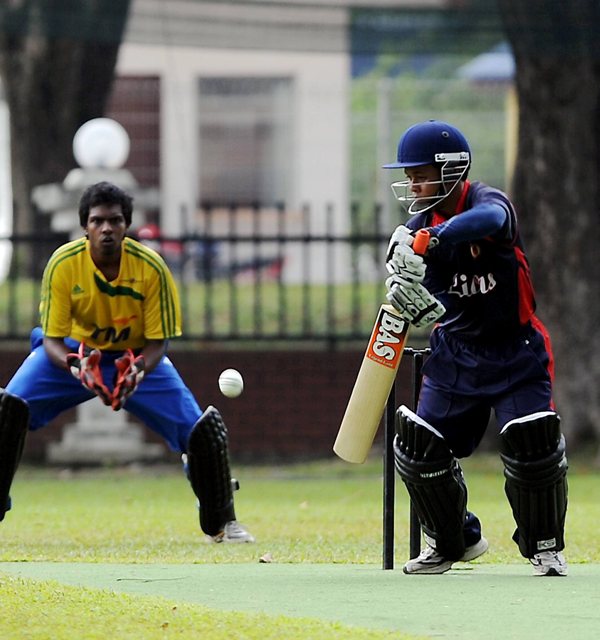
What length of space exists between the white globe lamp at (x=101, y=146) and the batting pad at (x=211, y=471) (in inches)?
252

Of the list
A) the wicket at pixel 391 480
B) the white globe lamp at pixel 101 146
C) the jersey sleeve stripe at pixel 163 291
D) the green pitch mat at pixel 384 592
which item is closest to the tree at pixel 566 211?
the white globe lamp at pixel 101 146

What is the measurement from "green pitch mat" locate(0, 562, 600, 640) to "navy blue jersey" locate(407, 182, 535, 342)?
1.01 m

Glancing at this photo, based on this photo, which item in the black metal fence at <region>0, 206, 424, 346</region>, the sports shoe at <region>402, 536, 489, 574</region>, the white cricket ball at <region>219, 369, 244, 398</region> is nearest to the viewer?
the sports shoe at <region>402, 536, 489, 574</region>

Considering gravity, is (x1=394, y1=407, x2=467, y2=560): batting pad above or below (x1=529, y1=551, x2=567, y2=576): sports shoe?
above

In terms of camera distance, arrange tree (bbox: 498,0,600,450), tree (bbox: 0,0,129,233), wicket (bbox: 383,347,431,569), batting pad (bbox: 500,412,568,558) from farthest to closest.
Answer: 1. tree (bbox: 0,0,129,233)
2. tree (bbox: 498,0,600,450)
3. wicket (bbox: 383,347,431,569)
4. batting pad (bbox: 500,412,568,558)

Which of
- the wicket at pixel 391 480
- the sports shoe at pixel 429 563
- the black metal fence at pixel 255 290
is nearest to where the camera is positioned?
the sports shoe at pixel 429 563

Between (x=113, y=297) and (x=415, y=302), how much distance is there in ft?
8.20

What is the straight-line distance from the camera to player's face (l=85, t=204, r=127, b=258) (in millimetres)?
8391

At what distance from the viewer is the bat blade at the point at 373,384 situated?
6.68 metres

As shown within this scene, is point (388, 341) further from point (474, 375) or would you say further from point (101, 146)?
point (101, 146)

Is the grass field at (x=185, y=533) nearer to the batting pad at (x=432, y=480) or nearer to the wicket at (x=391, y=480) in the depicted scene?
the wicket at (x=391, y=480)

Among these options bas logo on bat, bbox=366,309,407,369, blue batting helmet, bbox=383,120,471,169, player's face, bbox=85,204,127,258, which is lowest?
bas logo on bat, bbox=366,309,407,369

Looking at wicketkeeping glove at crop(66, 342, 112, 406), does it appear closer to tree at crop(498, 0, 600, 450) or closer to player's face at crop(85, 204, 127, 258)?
player's face at crop(85, 204, 127, 258)

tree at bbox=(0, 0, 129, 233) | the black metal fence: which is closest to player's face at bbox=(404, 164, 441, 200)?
the black metal fence
